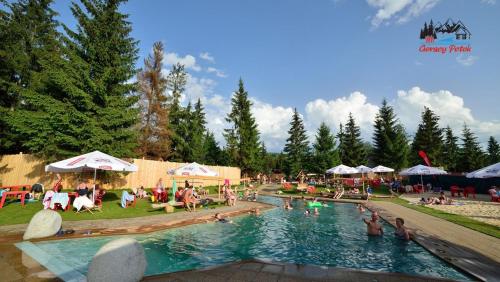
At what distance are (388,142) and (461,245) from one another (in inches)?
1538

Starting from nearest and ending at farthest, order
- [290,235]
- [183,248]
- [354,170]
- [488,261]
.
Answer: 1. [488,261]
2. [183,248]
3. [290,235]
4. [354,170]

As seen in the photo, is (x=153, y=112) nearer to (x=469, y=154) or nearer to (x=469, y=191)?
(x=469, y=191)

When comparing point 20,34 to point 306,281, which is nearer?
point 306,281

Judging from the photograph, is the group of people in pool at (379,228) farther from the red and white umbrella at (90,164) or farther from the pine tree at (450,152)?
the pine tree at (450,152)

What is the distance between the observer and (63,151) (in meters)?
18.9

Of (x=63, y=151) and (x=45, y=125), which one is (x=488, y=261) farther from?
(x=45, y=125)

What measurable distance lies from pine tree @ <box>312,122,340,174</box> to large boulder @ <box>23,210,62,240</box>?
3941cm

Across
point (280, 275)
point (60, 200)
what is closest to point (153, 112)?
point (60, 200)

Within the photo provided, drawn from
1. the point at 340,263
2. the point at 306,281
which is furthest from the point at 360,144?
the point at 306,281

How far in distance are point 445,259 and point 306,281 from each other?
4.56m

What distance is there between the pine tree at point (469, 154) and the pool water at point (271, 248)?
51535mm

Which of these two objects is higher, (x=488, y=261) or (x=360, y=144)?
(x=360, y=144)

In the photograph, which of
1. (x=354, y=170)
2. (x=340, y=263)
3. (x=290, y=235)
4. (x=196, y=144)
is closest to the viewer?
(x=340, y=263)

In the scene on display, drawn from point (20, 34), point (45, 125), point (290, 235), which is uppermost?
point (20, 34)
